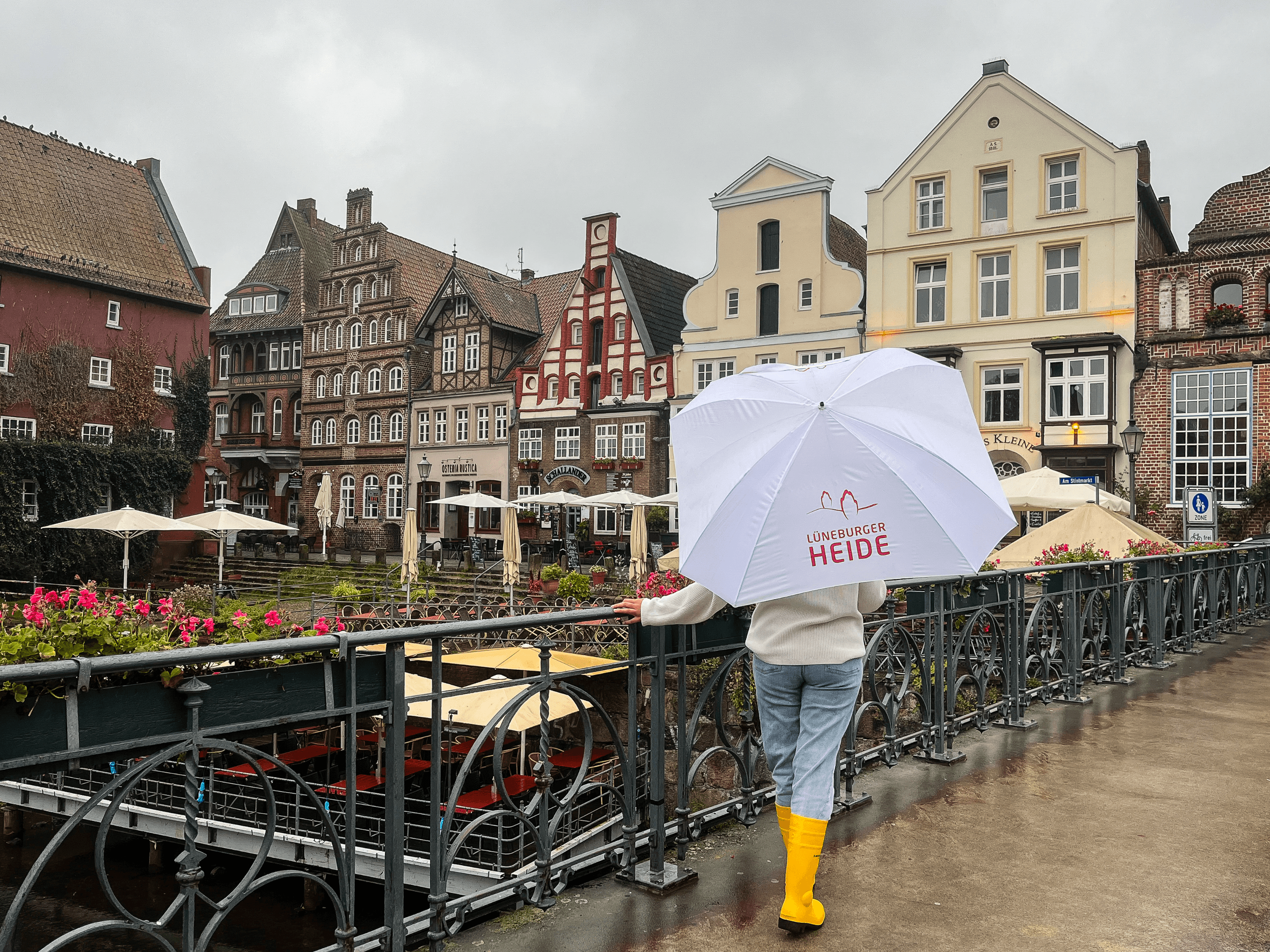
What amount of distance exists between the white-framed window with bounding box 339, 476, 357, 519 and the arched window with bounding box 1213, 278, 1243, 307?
3132 cm

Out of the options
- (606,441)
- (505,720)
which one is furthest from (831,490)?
(606,441)

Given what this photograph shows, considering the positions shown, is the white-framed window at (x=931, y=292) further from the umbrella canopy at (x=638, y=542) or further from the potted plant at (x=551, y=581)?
the potted plant at (x=551, y=581)

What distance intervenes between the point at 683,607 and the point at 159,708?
1.72m

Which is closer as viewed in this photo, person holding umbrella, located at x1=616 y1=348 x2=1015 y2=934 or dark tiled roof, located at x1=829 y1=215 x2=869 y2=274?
person holding umbrella, located at x1=616 y1=348 x2=1015 y2=934

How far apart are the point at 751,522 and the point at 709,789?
38.0 ft

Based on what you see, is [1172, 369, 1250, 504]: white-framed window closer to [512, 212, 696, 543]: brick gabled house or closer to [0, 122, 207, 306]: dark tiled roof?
[512, 212, 696, 543]: brick gabled house

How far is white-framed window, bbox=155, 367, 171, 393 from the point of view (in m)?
34.3

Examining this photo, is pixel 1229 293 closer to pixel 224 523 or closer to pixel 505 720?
pixel 224 523

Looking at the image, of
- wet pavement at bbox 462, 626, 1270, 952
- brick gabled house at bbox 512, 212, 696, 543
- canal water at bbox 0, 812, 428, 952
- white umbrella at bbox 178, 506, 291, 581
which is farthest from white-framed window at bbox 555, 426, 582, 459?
wet pavement at bbox 462, 626, 1270, 952

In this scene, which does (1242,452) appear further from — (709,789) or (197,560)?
(197,560)

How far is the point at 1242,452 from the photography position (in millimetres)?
23906

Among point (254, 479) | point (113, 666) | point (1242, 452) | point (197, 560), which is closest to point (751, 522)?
point (113, 666)

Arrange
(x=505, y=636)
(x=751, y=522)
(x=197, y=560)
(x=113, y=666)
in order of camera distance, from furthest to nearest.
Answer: (x=197, y=560), (x=505, y=636), (x=751, y=522), (x=113, y=666)

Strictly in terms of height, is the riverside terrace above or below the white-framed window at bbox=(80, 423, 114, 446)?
below
